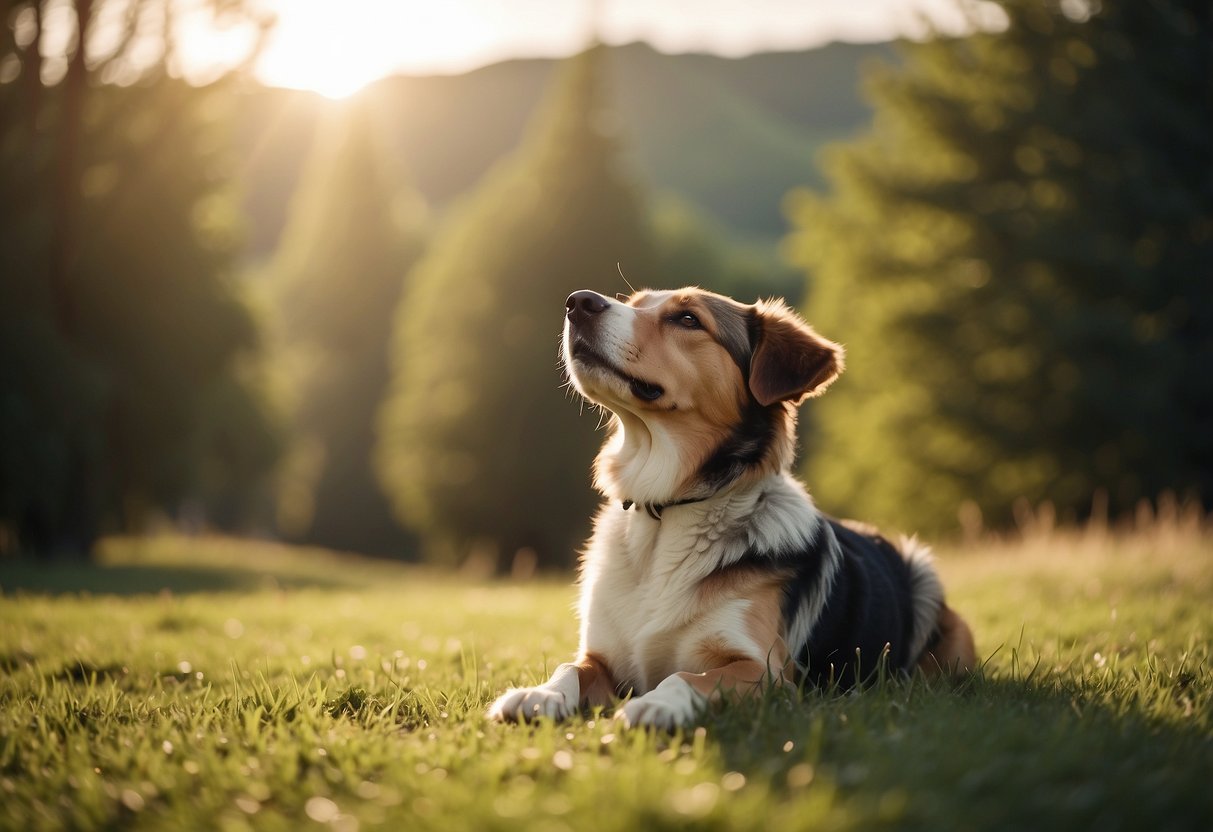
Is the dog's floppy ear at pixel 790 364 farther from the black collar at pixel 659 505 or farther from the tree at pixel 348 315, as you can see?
the tree at pixel 348 315

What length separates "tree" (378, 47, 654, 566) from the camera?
93.7 ft

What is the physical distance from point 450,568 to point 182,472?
43.2 ft

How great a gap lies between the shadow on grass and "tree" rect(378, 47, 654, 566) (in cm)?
1013

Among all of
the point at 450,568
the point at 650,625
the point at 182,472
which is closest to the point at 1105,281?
the point at 650,625

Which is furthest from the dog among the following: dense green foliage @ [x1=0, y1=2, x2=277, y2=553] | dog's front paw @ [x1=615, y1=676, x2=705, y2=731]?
dense green foliage @ [x1=0, y1=2, x2=277, y2=553]

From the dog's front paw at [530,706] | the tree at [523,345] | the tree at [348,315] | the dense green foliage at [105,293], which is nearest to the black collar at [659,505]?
the dog's front paw at [530,706]

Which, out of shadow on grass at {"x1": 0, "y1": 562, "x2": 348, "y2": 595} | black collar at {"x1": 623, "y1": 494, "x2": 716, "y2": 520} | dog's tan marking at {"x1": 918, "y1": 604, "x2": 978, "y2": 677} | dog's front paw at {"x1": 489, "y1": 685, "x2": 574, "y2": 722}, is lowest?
shadow on grass at {"x1": 0, "y1": 562, "x2": 348, "y2": 595}

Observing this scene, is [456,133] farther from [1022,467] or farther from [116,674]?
[116,674]

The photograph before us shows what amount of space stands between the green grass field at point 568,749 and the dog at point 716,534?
43 centimetres

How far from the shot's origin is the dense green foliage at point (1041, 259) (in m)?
15.9

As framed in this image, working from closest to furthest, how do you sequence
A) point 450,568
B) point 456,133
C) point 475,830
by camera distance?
1. point 475,830
2. point 450,568
3. point 456,133

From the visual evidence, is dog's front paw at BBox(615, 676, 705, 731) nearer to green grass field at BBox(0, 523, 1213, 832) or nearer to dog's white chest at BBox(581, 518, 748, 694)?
green grass field at BBox(0, 523, 1213, 832)

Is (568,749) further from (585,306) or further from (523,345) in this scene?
(523,345)

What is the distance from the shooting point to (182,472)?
18906 millimetres
